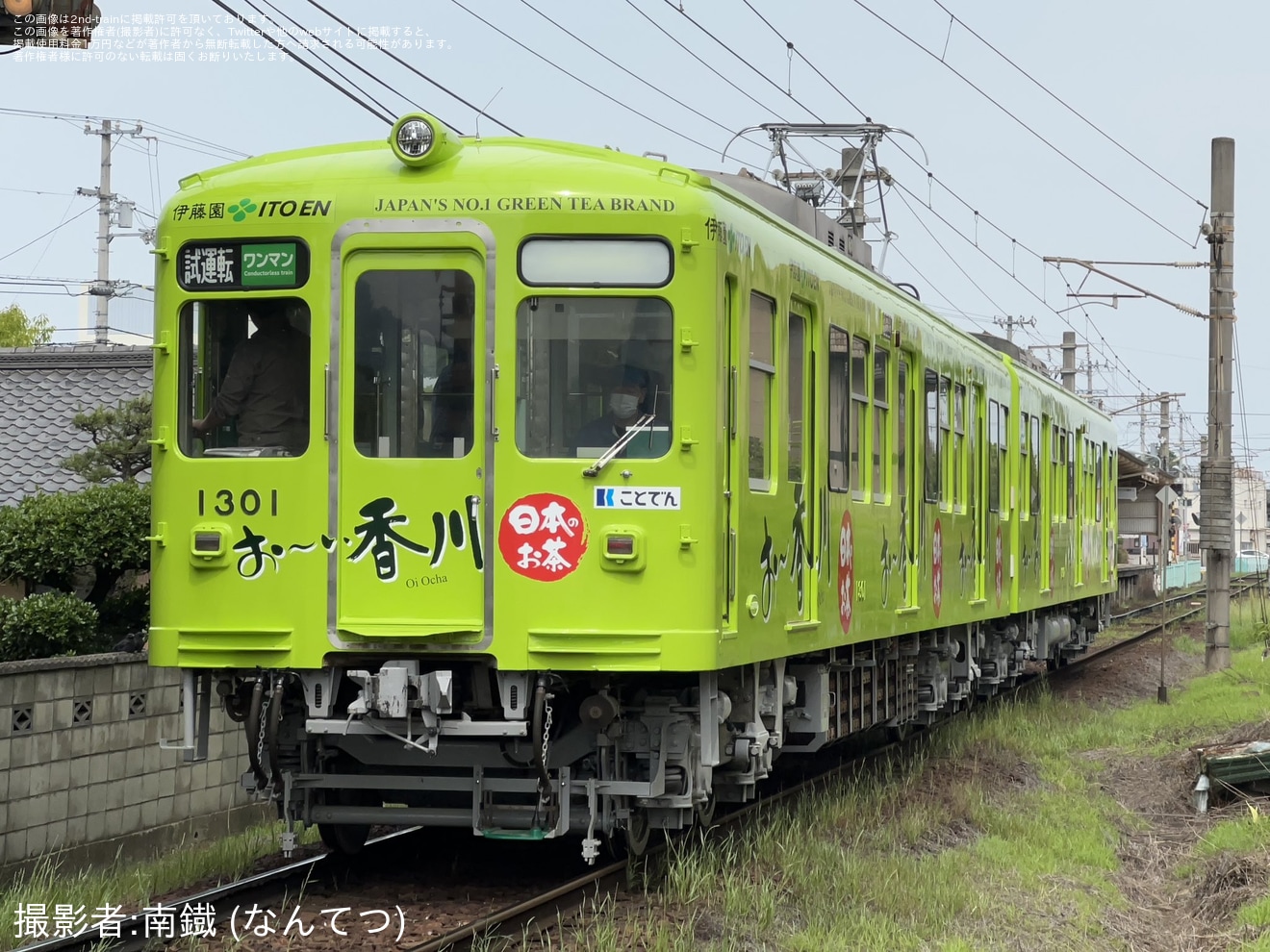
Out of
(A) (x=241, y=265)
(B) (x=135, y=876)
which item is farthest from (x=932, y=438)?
(B) (x=135, y=876)

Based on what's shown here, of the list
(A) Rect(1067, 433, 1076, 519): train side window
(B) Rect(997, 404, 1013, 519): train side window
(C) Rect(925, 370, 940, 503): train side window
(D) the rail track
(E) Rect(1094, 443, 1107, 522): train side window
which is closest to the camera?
(D) the rail track

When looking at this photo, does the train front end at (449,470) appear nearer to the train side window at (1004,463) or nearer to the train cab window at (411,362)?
the train cab window at (411,362)

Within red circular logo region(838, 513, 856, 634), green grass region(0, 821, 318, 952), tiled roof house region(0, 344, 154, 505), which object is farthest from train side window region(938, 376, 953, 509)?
tiled roof house region(0, 344, 154, 505)

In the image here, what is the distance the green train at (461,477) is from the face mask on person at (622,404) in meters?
0.01

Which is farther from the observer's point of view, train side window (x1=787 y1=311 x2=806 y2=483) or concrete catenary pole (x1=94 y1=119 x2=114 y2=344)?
concrete catenary pole (x1=94 y1=119 x2=114 y2=344)

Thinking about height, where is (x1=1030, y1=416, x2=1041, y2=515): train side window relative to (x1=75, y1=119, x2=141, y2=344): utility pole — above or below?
below

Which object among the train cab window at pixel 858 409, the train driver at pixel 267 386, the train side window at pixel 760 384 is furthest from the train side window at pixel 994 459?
the train driver at pixel 267 386

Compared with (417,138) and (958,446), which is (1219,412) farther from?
(417,138)

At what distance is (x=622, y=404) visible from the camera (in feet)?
23.2

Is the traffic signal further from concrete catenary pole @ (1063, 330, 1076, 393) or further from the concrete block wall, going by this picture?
concrete catenary pole @ (1063, 330, 1076, 393)

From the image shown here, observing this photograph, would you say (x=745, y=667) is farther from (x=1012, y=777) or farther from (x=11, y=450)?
(x=11, y=450)

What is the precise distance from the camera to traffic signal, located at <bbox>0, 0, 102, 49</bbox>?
5.49 metres

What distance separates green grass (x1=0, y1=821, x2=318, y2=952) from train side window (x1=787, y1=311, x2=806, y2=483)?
3173 mm

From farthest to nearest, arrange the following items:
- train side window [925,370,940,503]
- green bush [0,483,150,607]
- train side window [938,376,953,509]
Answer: train side window [938,376,953,509] < train side window [925,370,940,503] < green bush [0,483,150,607]
